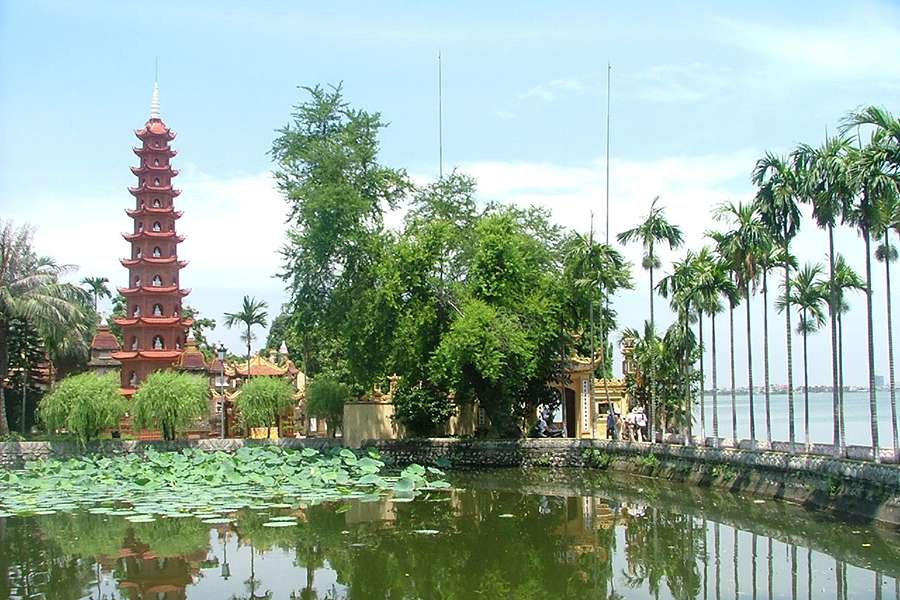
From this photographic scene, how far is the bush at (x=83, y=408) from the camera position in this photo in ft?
110

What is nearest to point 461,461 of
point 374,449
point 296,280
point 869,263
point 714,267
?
point 374,449

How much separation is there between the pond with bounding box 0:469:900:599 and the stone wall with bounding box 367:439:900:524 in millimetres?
566

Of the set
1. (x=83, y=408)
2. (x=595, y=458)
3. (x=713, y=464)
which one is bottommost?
(x=595, y=458)

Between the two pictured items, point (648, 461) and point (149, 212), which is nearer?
point (648, 461)

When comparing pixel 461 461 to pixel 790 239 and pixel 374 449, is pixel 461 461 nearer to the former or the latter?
pixel 374 449

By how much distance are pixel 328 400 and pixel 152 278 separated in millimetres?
13984

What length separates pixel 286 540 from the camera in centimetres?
1780

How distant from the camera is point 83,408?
3350 centimetres

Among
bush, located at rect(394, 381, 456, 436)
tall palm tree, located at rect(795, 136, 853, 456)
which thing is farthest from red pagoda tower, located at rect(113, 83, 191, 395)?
tall palm tree, located at rect(795, 136, 853, 456)

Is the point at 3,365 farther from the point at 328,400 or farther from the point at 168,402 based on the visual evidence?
the point at 328,400

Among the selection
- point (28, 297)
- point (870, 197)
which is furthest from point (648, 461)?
point (28, 297)

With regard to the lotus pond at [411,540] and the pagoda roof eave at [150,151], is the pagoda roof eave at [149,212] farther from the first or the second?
the lotus pond at [411,540]

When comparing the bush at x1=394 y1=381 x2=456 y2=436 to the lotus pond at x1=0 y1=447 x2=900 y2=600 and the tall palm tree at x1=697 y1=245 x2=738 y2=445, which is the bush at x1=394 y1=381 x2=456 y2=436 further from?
the tall palm tree at x1=697 y1=245 x2=738 y2=445

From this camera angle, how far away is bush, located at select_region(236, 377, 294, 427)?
35.5 m
